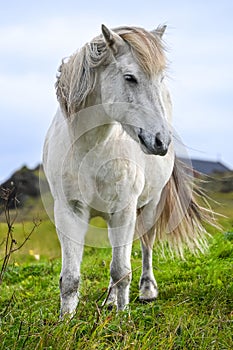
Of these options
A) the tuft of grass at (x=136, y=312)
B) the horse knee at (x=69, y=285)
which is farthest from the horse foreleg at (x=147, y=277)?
the horse knee at (x=69, y=285)

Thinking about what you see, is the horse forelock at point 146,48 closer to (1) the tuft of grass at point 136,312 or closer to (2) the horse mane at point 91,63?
(2) the horse mane at point 91,63

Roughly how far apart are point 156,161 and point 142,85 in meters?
1.81

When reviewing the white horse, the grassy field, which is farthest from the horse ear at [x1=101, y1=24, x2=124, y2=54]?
the grassy field

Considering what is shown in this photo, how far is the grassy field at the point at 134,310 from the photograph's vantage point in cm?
386

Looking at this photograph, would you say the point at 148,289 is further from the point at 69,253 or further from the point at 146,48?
the point at 146,48

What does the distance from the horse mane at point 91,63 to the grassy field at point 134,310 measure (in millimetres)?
1305

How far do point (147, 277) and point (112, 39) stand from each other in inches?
119

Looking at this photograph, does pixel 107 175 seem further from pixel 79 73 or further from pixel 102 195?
pixel 79 73

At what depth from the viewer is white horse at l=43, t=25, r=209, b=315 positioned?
15.4 ft

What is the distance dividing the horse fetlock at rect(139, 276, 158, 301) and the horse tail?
28.7 inches

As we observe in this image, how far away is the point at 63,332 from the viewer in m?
3.84

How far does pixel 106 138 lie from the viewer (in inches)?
212

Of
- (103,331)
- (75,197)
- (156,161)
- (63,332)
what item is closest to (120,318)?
(103,331)

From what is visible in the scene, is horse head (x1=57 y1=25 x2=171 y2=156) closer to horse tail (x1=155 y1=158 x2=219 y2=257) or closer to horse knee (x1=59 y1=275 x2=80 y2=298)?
horse knee (x1=59 y1=275 x2=80 y2=298)
